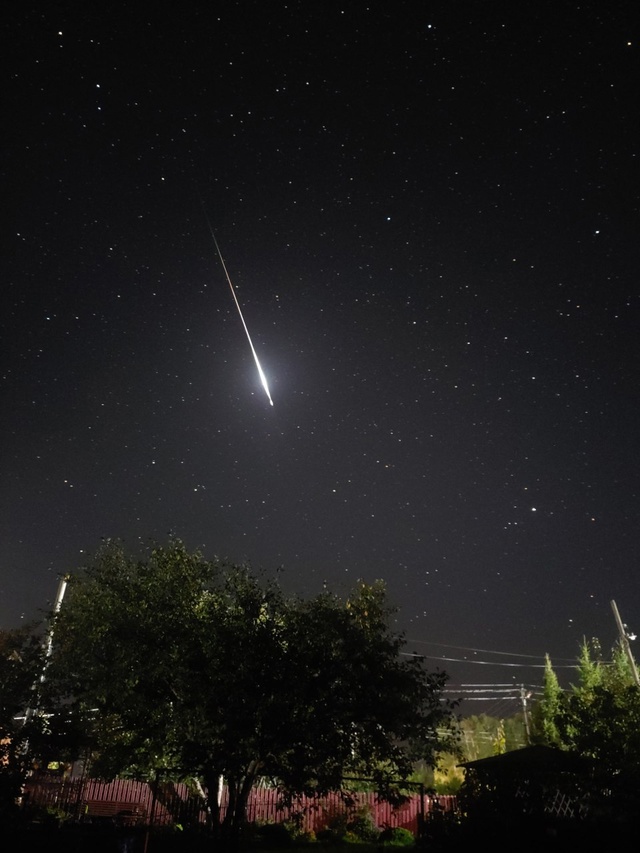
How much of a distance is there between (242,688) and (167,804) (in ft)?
39.4

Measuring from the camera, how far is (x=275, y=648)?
1440 centimetres

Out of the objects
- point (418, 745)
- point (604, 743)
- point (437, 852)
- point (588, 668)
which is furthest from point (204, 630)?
point (588, 668)

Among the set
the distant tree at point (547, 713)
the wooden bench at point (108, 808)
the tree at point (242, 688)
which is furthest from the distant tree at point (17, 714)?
the distant tree at point (547, 713)

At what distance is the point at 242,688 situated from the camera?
44.1 feet

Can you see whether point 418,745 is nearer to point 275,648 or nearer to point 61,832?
point 275,648

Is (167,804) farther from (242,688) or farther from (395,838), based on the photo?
(242,688)

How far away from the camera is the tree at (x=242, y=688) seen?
1316 centimetres

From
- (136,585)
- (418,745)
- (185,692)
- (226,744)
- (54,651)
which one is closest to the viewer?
(226,744)

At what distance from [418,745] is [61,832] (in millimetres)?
9314

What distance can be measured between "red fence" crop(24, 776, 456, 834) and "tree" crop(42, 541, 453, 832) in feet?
14.6

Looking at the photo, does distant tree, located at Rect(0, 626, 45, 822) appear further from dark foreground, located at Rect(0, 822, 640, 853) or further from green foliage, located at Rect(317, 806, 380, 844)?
green foliage, located at Rect(317, 806, 380, 844)

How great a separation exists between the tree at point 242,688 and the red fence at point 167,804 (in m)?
4.45

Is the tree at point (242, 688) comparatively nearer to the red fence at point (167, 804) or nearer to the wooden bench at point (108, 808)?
the red fence at point (167, 804)

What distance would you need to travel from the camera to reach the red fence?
65.2ft
